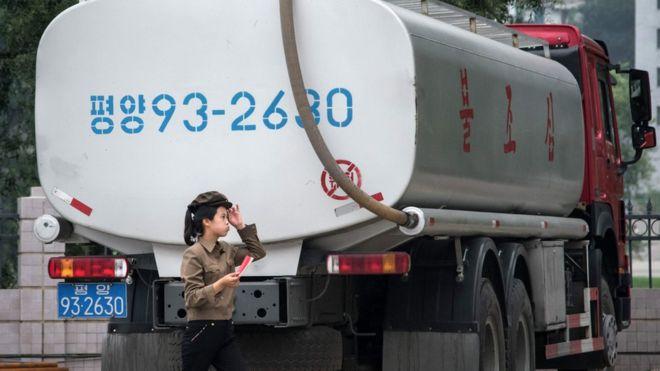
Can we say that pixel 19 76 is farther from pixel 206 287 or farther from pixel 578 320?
pixel 206 287

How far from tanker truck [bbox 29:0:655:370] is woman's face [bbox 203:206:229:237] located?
639mm

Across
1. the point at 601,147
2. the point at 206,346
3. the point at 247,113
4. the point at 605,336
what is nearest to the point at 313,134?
the point at 247,113

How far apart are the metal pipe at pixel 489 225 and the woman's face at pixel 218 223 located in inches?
39.8

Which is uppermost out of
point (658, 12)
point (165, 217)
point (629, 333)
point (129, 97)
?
point (658, 12)

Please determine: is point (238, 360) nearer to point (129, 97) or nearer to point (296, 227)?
point (296, 227)

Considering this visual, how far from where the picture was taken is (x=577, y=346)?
13891 mm

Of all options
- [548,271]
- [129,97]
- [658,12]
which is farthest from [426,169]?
[658,12]

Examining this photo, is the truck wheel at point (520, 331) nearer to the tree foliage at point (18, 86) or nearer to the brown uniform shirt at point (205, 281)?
the brown uniform shirt at point (205, 281)

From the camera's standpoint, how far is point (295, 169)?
9.84 m

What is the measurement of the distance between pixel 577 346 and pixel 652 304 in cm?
462

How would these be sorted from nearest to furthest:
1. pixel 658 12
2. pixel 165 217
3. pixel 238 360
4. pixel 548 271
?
pixel 238 360 < pixel 165 217 < pixel 548 271 < pixel 658 12

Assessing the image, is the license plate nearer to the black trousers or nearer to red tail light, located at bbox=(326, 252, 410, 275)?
the black trousers

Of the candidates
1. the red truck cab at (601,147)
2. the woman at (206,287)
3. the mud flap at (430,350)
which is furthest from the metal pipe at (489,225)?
the woman at (206,287)

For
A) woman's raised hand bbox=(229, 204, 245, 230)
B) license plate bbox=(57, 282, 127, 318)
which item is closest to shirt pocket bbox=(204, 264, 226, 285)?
woman's raised hand bbox=(229, 204, 245, 230)
